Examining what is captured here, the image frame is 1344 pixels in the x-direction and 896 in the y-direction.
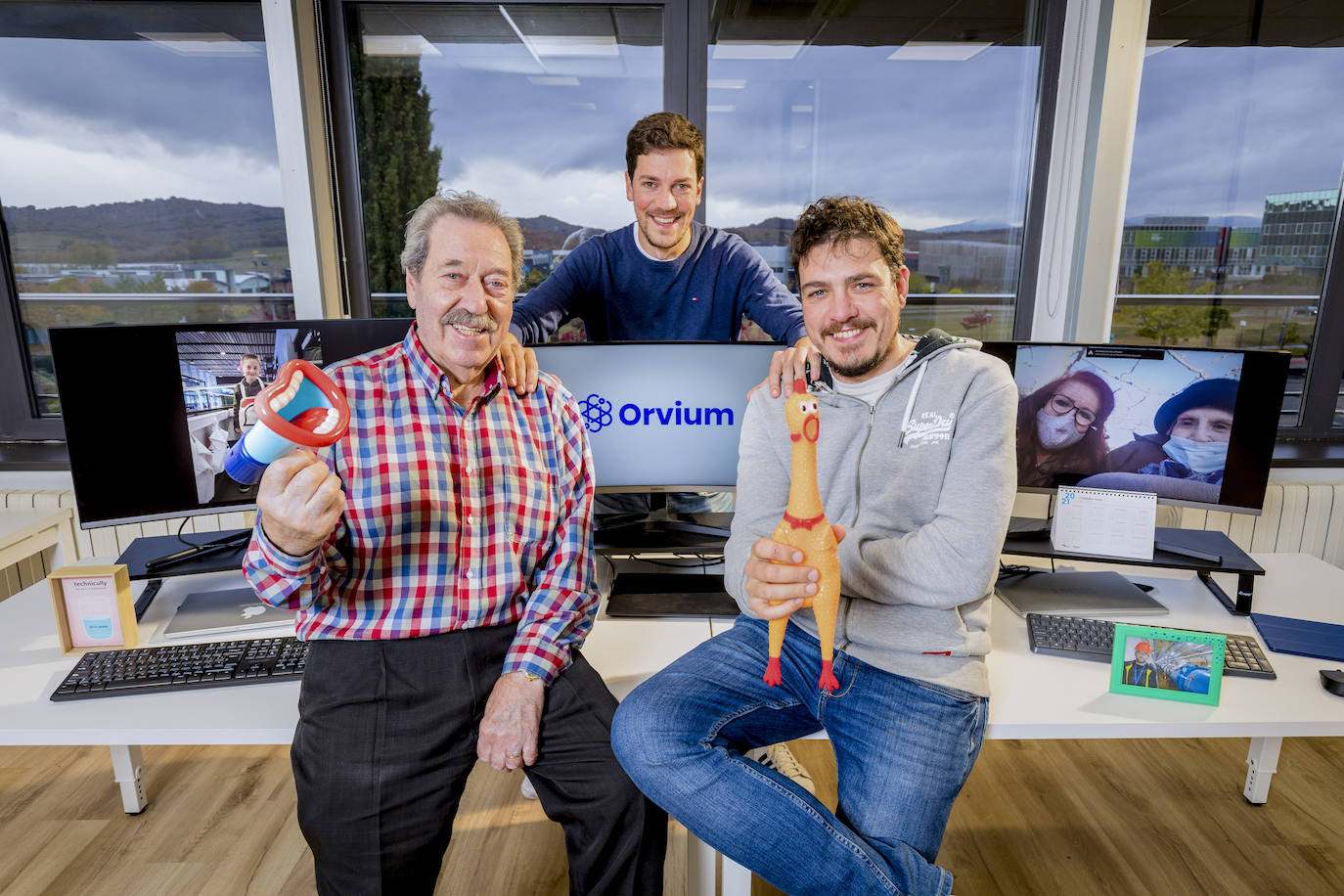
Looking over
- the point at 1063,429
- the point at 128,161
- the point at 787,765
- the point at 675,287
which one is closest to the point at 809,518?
the point at 1063,429

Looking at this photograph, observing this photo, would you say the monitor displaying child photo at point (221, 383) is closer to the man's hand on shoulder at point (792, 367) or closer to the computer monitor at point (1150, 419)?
the man's hand on shoulder at point (792, 367)

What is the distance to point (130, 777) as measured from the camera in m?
1.84

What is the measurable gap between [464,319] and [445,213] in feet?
0.62

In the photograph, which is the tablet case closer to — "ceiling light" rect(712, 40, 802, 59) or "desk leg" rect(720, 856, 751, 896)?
"desk leg" rect(720, 856, 751, 896)

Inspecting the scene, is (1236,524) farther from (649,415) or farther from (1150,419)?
(649,415)

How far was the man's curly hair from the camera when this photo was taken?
1.29 m

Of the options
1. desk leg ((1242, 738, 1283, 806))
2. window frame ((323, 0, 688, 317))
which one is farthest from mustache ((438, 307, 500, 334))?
desk leg ((1242, 738, 1283, 806))

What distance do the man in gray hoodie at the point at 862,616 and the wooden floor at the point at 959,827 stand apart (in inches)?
26.2

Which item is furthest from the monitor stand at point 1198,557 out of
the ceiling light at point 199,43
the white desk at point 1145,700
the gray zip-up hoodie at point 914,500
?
the ceiling light at point 199,43

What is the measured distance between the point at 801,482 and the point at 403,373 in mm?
730

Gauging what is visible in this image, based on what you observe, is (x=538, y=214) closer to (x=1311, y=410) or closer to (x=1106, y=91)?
(x=1106, y=91)

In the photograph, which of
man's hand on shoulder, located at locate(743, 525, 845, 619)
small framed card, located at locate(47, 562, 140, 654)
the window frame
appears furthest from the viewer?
the window frame

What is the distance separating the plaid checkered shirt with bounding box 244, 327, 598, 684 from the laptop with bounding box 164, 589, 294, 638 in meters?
0.29

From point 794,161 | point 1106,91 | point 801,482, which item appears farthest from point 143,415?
point 1106,91
